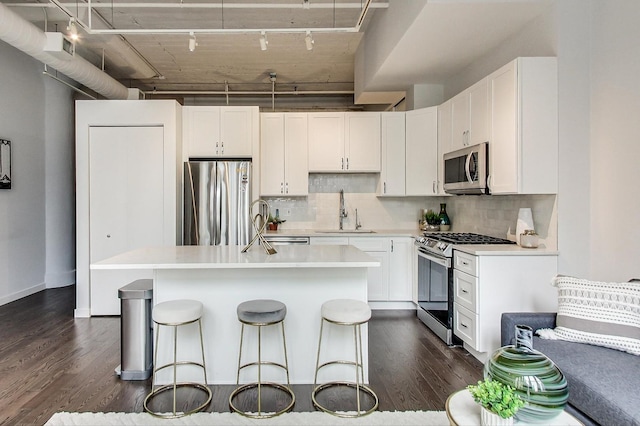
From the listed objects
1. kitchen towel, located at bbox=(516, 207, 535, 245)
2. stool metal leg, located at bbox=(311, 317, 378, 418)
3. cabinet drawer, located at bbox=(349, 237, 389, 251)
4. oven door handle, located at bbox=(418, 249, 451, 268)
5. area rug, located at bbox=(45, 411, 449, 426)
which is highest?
kitchen towel, located at bbox=(516, 207, 535, 245)

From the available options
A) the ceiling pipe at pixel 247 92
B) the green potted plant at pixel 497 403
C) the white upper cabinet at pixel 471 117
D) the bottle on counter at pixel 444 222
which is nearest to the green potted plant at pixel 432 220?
the bottle on counter at pixel 444 222

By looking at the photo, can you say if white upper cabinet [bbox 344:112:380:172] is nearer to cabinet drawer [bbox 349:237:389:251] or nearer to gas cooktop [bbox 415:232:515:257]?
cabinet drawer [bbox 349:237:389:251]

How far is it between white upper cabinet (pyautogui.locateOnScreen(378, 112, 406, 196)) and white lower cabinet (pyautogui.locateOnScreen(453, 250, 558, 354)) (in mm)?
2030

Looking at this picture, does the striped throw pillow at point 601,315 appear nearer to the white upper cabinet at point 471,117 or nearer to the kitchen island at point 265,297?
the kitchen island at point 265,297

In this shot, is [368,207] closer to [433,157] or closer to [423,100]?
[433,157]

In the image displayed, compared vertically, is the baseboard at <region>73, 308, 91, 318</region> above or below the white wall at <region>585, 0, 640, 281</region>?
below

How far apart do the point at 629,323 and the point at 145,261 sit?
284 cm

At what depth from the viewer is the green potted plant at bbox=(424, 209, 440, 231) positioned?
5.01 m

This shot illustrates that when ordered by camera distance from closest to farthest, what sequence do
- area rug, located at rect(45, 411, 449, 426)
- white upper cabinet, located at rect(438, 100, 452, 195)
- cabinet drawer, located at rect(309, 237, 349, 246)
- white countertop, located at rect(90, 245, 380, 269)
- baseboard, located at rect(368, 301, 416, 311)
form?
area rug, located at rect(45, 411, 449, 426)
white countertop, located at rect(90, 245, 380, 269)
white upper cabinet, located at rect(438, 100, 452, 195)
cabinet drawer, located at rect(309, 237, 349, 246)
baseboard, located at rect(368, 301, 416, 311)

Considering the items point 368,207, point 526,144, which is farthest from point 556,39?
point 368,207

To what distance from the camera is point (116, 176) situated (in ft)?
14.8

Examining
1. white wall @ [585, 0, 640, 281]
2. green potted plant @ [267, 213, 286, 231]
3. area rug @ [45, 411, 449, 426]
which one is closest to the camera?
area rug @ [45, 411, 449, 426]

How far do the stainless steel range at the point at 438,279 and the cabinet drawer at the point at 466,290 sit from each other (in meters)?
0.09

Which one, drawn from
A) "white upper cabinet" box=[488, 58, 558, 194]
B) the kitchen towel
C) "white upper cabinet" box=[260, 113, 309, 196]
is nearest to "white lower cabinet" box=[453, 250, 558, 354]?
the kitchen towel
